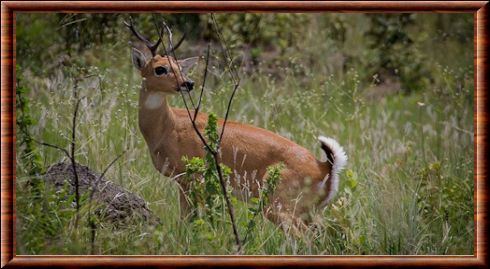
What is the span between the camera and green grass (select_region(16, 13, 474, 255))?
5.99m

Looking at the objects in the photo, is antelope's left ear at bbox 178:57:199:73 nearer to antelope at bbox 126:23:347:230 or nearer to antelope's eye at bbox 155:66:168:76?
antelope at bbox 126:23:347:230

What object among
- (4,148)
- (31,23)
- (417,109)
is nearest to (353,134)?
(417,109)

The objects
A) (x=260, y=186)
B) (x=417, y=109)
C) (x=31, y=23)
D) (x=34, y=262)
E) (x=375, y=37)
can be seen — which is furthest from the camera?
(x=375, y=37)

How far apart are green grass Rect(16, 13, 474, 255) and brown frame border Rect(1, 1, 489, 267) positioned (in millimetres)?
169

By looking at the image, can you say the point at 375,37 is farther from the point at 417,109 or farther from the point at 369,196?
the point at 369,196

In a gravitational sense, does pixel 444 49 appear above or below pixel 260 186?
above

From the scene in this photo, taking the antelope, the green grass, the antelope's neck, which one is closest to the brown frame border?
the green grass

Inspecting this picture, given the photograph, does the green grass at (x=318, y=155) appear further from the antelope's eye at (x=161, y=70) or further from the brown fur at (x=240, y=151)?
the antelope's eye at (x=161, y=70)

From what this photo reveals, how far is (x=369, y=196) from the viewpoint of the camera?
6.80 meters
